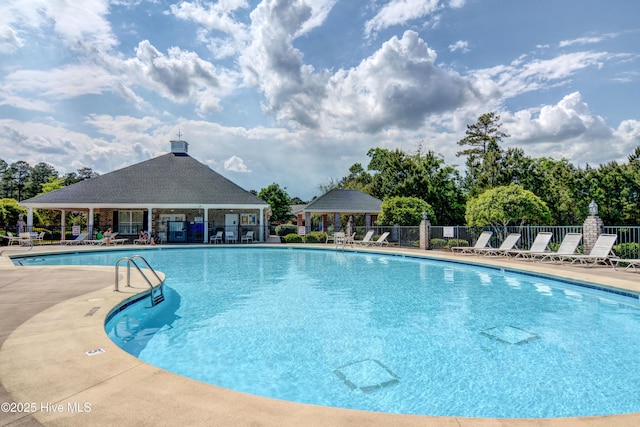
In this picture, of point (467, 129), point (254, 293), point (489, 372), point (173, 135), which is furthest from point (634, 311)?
point (467, 129)

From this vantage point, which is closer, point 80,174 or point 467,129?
point 467,129

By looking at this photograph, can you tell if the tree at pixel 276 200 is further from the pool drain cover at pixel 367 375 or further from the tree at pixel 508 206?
the pool drain cover at pixel 367 375

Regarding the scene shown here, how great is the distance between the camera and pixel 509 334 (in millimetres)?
5738

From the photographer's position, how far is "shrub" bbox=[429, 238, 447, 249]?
1969 cm

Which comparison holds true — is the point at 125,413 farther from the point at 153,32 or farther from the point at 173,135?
the point at 173,135

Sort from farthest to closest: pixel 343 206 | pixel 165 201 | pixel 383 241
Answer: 1. pixel 343 206
2. pixel 165 201
3. pixel 383 241

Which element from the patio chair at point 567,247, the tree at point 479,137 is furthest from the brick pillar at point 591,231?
the tree at point 479,137

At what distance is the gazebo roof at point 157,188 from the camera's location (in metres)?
23.6

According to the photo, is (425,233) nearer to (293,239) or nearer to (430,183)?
(293,239)

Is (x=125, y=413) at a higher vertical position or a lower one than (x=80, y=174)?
lower

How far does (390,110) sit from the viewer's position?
2420cm

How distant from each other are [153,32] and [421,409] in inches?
685

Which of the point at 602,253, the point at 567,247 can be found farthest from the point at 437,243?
the point at 602,253

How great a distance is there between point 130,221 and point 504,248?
81.4 feet
